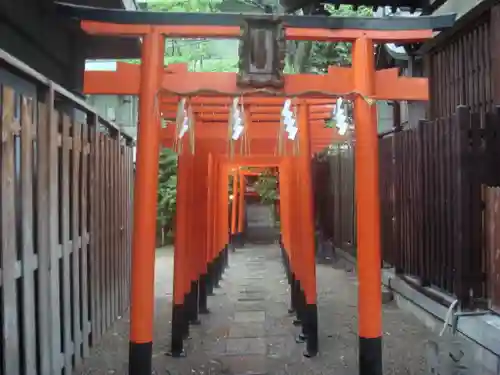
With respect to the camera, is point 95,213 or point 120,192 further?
point 120,192

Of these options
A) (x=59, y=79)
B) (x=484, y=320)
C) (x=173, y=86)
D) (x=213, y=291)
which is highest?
(x=59, y=79)

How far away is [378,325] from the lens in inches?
183

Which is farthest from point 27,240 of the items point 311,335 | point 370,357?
point 311,335

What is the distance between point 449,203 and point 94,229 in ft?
13.8

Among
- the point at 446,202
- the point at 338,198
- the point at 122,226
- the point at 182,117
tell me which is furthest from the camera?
the point at 338,198

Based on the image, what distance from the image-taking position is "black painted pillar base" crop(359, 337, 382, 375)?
456cm

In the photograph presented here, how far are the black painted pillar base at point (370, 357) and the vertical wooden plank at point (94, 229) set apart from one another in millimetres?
3223

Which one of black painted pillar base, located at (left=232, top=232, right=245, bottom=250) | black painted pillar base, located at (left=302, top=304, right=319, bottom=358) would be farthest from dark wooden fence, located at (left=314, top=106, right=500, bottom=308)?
black painted pillar base, located at (left=232, top=232, right=245, bottom=250)

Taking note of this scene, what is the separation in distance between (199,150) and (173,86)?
3491 millimetres

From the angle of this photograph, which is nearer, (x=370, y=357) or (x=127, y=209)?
(x=370, y=357)

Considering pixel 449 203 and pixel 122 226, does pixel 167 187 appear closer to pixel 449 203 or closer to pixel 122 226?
pixel 122 226

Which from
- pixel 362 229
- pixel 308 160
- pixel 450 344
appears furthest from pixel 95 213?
pixel 450 344

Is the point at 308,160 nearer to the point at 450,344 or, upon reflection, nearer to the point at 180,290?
the point at 180,290

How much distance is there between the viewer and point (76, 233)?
556cm
